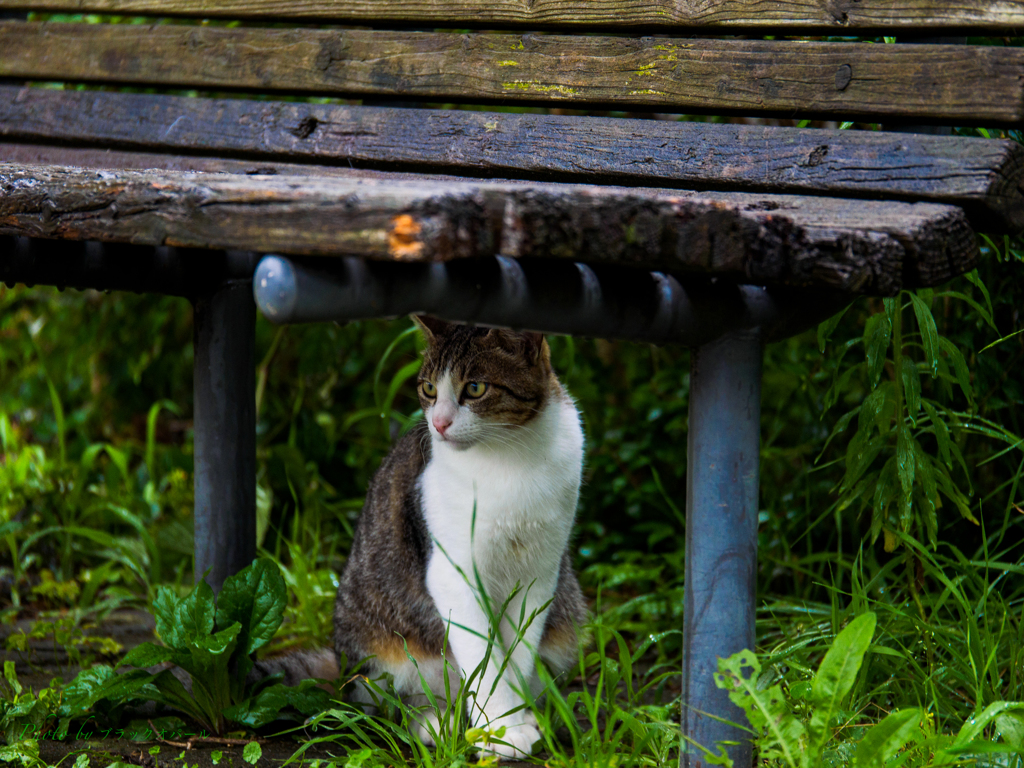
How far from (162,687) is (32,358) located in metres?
2.90

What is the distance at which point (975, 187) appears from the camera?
161 centimetres

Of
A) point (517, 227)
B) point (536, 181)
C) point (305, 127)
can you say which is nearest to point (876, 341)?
point (536, 181)

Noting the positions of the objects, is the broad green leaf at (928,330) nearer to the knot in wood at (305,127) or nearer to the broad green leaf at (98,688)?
the knot in wood at (305,127)

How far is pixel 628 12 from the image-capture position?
2.13 meters

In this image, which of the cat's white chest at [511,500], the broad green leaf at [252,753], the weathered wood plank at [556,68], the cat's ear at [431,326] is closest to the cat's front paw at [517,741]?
the cat's white chest at [511,500]

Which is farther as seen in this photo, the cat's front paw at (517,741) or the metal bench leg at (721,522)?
the cat's front paw at (517,741)

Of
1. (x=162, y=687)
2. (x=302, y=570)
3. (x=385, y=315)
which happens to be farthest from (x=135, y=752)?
(x=385, y=315)

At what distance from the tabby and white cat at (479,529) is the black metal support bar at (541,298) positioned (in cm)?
64

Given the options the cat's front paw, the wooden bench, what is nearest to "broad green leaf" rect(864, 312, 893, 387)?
the wooden bench

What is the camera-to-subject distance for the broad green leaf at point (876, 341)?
2043 millimetres

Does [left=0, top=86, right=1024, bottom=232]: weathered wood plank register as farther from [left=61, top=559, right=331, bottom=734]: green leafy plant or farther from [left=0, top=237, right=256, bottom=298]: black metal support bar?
[left=61, top=559, right=331, bottom=734]: green leafy plant

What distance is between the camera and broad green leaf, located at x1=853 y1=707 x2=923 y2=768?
1.50 metres

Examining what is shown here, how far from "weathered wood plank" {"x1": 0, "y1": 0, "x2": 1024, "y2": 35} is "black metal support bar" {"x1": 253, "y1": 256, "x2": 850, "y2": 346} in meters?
0.61

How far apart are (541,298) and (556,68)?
1.01 meters
